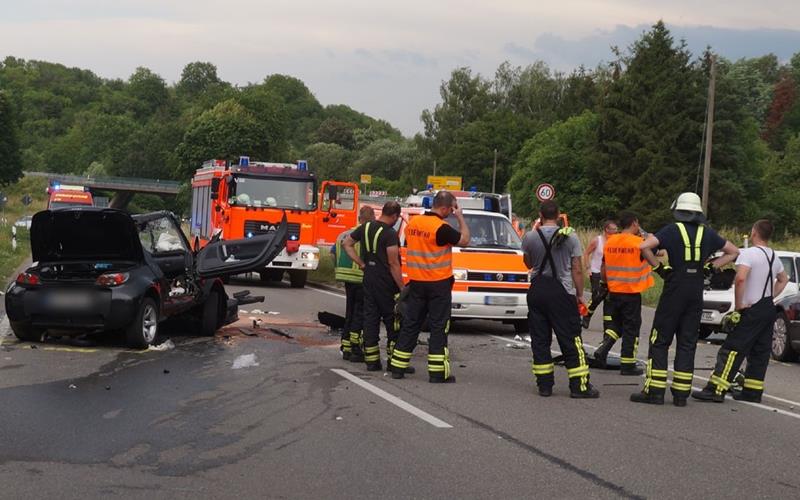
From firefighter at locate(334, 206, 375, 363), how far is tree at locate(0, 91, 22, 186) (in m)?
104

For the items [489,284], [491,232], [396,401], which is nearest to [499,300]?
[489,284]

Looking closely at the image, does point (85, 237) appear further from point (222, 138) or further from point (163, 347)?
point (222, 138)

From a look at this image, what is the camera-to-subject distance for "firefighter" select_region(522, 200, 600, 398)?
9891mm

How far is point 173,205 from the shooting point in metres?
121

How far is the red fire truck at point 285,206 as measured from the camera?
23938 mm

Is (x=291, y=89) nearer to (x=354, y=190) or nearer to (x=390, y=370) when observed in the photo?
(x=354, y=190)

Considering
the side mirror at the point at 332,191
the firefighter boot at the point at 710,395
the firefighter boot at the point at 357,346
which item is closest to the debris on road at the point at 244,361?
the firefighter boot at the point at 357,346

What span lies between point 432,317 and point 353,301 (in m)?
1.89

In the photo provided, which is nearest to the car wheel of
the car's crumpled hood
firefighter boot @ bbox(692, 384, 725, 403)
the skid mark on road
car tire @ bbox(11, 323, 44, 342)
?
firefighter boot @ bbox(692, 384, 725, 403)

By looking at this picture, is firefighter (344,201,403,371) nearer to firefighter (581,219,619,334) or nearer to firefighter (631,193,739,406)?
firefighter (581,219,619,334)

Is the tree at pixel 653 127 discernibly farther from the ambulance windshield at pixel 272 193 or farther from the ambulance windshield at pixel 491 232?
the ambulance windshield at pixel 491 232

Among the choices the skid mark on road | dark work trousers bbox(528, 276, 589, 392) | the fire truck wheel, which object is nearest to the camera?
the skid mark on road

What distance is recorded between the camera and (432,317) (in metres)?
10.5

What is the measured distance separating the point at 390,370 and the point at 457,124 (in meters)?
96.6
